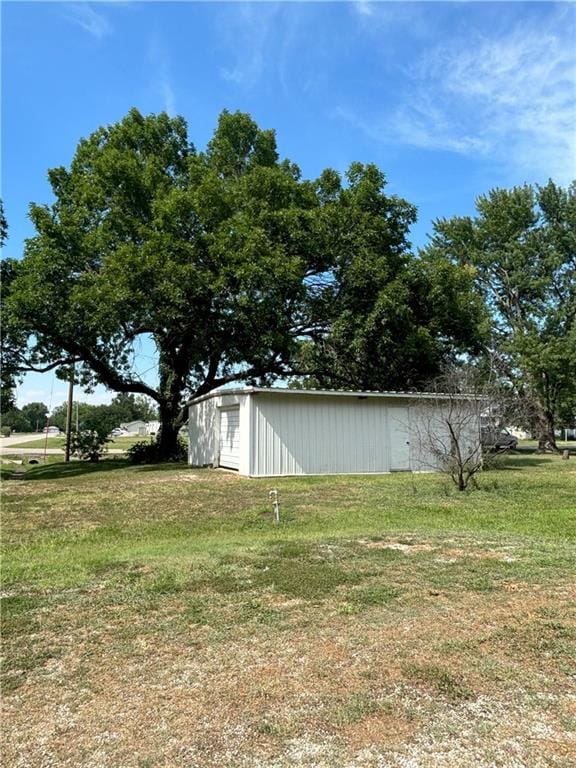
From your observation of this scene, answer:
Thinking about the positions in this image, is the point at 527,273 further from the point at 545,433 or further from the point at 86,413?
the point at 86,413

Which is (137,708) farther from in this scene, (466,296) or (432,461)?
(466,296)

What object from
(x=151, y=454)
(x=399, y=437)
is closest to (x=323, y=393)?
(x=399, y=437)

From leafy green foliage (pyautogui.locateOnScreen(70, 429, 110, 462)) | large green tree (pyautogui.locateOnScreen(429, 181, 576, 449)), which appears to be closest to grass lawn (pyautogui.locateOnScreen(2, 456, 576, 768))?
leafy green foliage (pyautogui.locateOnScreen(70, 429, 110, 462))

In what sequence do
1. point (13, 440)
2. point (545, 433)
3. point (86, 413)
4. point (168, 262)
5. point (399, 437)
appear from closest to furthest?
point (399, 437) < point (168, 262) < point (545, 433) < point (86, 413) < point (13, 440)

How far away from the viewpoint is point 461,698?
8.81 ft

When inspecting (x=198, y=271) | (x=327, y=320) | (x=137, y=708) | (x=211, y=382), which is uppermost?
(x=198, y=271)

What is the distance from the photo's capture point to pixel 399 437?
16031 millimetres

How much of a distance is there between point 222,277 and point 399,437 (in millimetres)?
7513

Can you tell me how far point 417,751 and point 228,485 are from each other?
408 inches

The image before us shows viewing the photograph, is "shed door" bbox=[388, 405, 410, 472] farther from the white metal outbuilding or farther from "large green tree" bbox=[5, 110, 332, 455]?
"large green tree" bbox=[5, 110, 332, 455]

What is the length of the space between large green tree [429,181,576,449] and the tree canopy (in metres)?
8.72

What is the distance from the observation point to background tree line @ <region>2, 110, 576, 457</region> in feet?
57.1

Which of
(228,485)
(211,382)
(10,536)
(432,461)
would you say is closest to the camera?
(10,536)

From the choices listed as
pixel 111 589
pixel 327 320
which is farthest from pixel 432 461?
pixel 111 589
